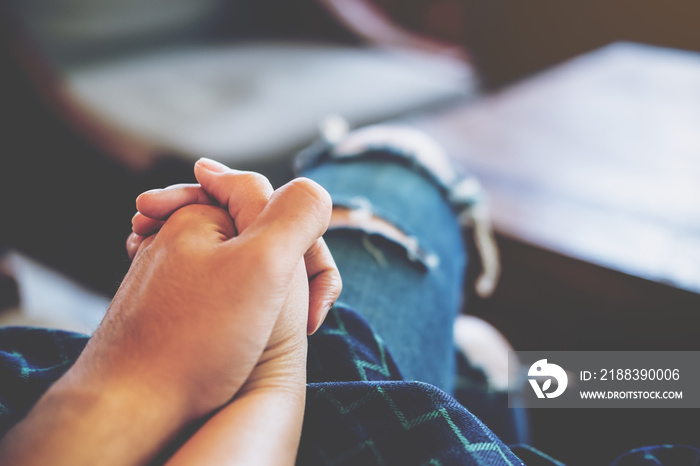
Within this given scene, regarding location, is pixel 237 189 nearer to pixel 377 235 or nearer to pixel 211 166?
pixel 211 166

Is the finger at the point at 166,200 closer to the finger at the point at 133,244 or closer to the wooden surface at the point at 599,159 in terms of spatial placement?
the finger at the point at 133,244

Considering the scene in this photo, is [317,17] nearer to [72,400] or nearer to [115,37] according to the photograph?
[115,37]

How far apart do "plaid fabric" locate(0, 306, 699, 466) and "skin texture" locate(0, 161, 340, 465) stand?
2 centimetres

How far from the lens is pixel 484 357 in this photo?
1.92 ft

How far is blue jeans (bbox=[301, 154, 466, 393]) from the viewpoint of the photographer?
393mm

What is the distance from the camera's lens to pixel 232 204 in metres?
0.28

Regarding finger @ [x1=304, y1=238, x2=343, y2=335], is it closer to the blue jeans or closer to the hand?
the hand

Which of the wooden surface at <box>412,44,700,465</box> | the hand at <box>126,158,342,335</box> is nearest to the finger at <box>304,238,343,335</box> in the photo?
the hand at <box>126,158,342,335</box>

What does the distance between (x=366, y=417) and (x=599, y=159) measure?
1.90ft

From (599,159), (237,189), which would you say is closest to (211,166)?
(237,189)

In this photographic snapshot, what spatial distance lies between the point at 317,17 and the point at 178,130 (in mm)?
558

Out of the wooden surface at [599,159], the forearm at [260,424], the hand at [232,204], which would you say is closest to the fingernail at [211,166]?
the hand at [232,204]

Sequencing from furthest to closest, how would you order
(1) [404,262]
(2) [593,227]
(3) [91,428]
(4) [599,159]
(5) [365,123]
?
1. (5) [365,123]
2. (4) [599,159]
3. (2) [593,227]
4. (1) [404,262]
5. (3) [91,428]

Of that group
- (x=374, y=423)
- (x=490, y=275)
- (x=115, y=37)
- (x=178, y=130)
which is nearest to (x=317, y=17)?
(x=115, y=37)
